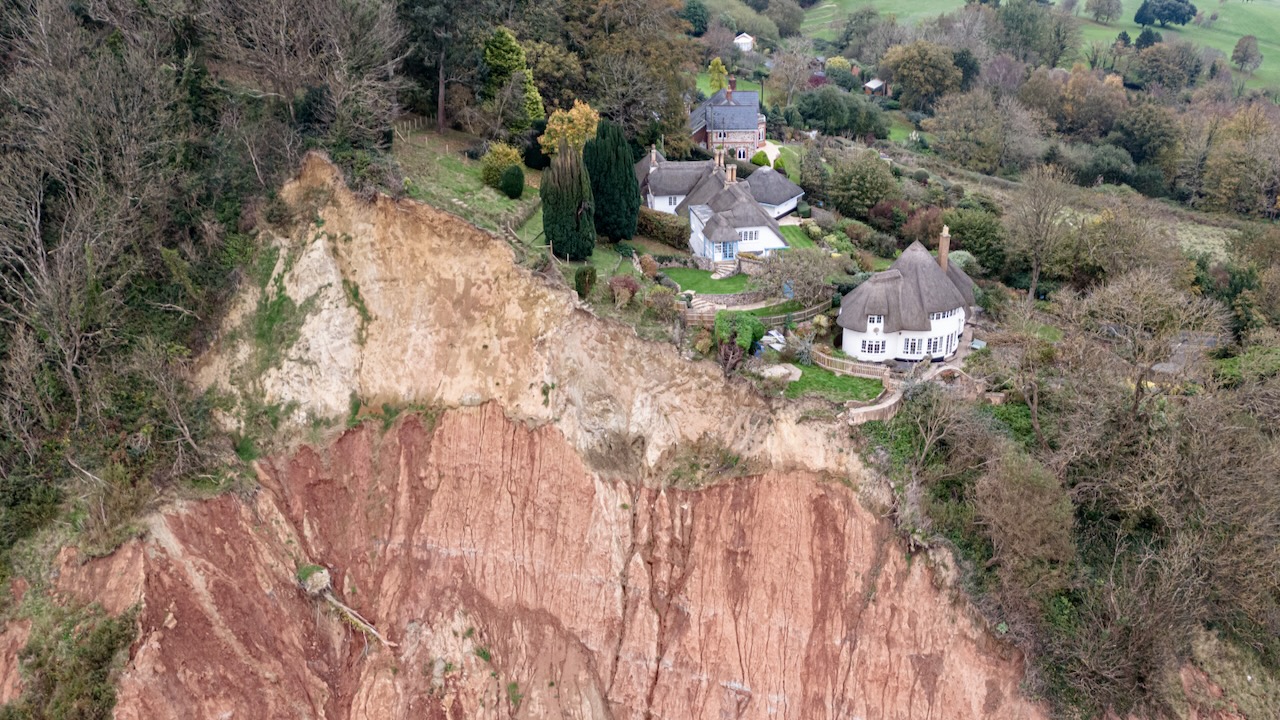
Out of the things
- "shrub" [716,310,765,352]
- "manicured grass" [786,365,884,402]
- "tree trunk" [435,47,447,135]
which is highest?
"tree trunk" [435,47,447,135]

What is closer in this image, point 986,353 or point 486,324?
point 486,324

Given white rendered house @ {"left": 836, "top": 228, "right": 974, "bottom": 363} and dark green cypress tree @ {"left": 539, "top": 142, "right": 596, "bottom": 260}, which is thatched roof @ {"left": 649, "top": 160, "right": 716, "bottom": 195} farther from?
white rendered house @ {"left": 836, "top": 228, "right": 974, "bottom": 363}

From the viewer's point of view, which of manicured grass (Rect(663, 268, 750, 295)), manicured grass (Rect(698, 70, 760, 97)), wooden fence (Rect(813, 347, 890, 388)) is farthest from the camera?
manicured grass (Rect(698, 70, 760, 97))

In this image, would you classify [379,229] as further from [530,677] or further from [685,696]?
[685,696]

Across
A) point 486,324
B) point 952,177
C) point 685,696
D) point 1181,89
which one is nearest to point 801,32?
point 1181,89

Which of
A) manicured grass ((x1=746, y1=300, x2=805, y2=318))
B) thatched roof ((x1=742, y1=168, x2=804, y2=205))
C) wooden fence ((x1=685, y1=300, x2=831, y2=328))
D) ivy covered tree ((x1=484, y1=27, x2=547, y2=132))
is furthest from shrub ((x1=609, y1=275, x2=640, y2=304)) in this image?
thatched roof ((x1=742, y1=168, x2=804, y2=205))

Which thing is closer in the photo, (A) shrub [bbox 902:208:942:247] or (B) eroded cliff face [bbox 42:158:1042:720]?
(B) eroded cliff face [bbox 42:158:1042:720]

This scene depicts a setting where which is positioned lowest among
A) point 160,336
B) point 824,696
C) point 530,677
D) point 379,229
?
point 530,677

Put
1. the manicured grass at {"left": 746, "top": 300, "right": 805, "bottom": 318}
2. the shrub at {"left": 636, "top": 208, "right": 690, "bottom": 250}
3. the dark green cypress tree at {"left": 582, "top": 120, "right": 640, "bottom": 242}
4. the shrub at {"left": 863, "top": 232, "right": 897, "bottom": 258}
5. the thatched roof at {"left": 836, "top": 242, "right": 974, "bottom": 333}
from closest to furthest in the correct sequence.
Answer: the thatched roof at {"left": 836, "top": 242, "right": 974, "bottom": 333} < the manicured grass at {"left": 746, "top": 300, "right": 805, "bottom": 318} < the dark green cypress tree at {"left": 582, "top": 120, "right": 640, "bottom": 242} < the shrub at {"left": 636, "top": 208, "right": 690, "bottom": 250} < the shrub at {"left": 863, "top": 232, "right": 897, "bottom": 258}
